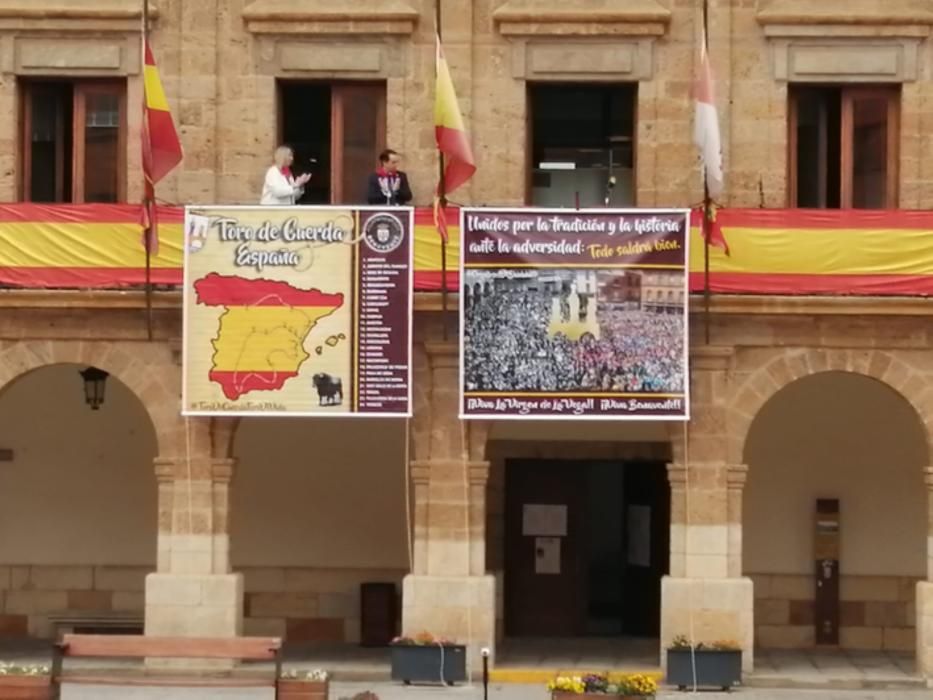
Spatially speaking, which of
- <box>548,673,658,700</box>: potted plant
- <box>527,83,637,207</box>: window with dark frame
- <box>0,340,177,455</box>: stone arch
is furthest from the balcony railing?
<box>548,673,658,700</box>: potted plant

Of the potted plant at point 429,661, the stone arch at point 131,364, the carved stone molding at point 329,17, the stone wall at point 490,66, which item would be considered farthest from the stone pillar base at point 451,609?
the carved stone molding at point 329,17

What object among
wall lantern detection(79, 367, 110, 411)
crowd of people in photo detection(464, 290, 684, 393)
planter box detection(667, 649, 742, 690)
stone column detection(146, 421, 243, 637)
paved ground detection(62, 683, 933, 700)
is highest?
crowd of people in photo detection(464, 290, 684, 393)

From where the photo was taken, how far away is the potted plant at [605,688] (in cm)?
2398

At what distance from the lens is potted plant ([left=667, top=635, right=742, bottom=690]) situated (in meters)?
28.3

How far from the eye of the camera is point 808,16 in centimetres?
2938

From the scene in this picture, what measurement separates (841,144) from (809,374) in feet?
9.94

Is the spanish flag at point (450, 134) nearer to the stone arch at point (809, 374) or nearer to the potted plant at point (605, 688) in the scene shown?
the stone arch at point (809, 374)

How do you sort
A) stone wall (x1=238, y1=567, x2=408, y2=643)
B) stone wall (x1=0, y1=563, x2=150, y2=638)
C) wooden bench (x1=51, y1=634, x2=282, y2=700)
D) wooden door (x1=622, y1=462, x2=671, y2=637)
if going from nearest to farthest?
wooden bench (x1=51, y1=634, x2=282, y2=700) < stone wall (x1=238, y1=567, x2=408, y2=643) < stone wall (x1=0, y1=563, x2=150, y2=638) < wooden door (x1=622, y1=462, x2=671, y2=637)

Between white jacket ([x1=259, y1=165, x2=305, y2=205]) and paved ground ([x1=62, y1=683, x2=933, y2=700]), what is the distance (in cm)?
589

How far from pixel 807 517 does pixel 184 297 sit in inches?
362

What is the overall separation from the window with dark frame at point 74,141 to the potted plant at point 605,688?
9.71 meters

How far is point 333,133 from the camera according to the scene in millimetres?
30172

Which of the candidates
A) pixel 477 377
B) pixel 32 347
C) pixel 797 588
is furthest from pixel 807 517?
pixel 32 347

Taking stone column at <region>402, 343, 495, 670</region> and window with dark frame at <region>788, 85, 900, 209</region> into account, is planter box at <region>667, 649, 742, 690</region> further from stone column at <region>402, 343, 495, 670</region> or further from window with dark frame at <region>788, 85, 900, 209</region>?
window with dark frame at <region>788, 85, 900, 209</region>
